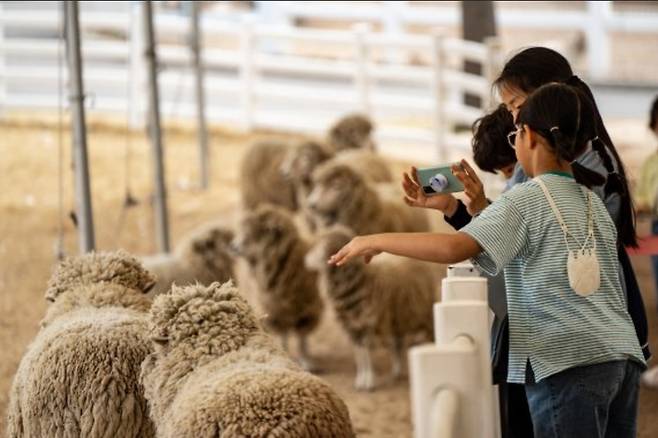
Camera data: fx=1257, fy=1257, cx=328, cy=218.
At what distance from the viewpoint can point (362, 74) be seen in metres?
15.1

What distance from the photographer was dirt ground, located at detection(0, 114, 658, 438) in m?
7.25

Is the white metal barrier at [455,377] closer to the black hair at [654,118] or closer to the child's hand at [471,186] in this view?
the child's hand at [471,186]

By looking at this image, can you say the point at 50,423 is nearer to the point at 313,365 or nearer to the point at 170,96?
the point at 313,365

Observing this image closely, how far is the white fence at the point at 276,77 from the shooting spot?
14.3 meters

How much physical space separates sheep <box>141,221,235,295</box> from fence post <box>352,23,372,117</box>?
688 cm

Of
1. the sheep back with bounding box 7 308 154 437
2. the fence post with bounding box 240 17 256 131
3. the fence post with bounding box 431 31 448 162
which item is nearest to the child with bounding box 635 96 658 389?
the sheep back with bounding box 7 308 154 437

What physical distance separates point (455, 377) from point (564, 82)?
1385 millimetres

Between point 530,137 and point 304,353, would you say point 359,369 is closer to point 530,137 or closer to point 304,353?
point 304,353

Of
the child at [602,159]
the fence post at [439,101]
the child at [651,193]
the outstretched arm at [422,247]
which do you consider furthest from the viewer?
the fence post at [439,101]

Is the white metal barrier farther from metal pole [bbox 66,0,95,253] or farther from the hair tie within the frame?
metal pole [bbox 66,0,95,253]

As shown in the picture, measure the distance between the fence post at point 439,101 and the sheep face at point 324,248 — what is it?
5.85 metres

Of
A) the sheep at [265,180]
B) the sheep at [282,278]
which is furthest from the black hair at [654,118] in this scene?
the sheep at [265,180]

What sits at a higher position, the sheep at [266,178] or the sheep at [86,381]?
the sheep at [266,178]

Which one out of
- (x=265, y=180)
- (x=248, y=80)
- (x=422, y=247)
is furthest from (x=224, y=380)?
(x=248, y=80)
